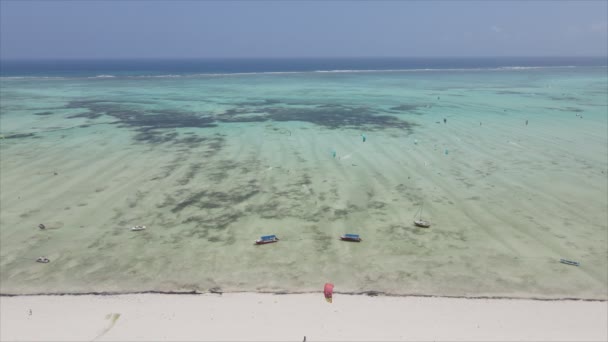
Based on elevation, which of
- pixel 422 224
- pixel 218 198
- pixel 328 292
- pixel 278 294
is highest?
pixel 218 198

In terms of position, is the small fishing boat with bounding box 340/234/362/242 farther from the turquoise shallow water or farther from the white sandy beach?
the white sandy beach

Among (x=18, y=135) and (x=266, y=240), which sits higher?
(x=18, y=135)

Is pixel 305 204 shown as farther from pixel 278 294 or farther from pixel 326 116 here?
pixel 326 116

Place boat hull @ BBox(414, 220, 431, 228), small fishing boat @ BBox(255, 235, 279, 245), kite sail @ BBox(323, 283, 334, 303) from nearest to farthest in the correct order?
1. kite sail @ BBox(323, 283, 334, 303)
2. small fishing boat @ BBox(255, 235, 279, 245)
3. boat hull @ BBox(414, 220, 431, 228)

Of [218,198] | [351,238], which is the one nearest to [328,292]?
[351,238]

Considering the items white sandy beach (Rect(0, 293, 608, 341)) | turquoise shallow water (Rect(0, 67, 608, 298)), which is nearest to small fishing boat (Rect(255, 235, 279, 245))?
turquoise shallow water (Rect(0, 67, 608, 298))

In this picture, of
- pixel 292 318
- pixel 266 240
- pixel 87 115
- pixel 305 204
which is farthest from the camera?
pixel 87 115

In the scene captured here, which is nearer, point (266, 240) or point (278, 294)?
point (278, 294)
